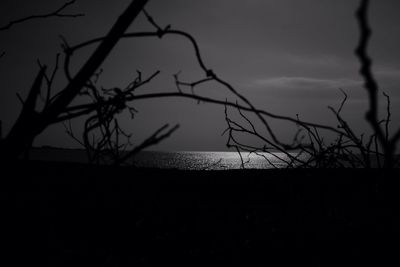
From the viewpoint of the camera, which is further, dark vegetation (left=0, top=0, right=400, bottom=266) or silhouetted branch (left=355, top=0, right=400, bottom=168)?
dark vegetation (left=0, top=0, right=400, bottom=266)

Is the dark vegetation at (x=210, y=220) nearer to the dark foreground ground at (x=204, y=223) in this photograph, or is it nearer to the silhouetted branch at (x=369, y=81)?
the dark foreground ground at (x=204, y=223)

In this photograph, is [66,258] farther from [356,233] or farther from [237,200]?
[356,233]

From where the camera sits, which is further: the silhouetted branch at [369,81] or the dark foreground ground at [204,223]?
the dark foreground ground at [204,223]

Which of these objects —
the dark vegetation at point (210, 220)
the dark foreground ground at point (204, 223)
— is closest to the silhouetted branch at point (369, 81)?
the dark vegetation at point (210, 220)

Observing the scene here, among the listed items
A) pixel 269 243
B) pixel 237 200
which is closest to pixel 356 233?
pixel 269 243

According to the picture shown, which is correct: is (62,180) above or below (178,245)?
above

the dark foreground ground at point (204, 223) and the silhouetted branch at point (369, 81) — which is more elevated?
the silhouetted branch at point (369, 81)

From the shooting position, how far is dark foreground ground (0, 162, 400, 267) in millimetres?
2701

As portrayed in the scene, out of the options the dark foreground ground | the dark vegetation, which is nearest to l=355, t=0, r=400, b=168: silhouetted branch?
the dark vegetation

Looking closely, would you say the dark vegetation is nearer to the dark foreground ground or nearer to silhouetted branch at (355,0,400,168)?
the dark foreground ground

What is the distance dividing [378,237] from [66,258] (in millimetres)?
3206

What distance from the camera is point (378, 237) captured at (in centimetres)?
286

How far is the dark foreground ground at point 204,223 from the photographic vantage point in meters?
2.70

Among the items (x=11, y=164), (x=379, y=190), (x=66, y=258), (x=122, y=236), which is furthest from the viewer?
(x=379, y=190)
